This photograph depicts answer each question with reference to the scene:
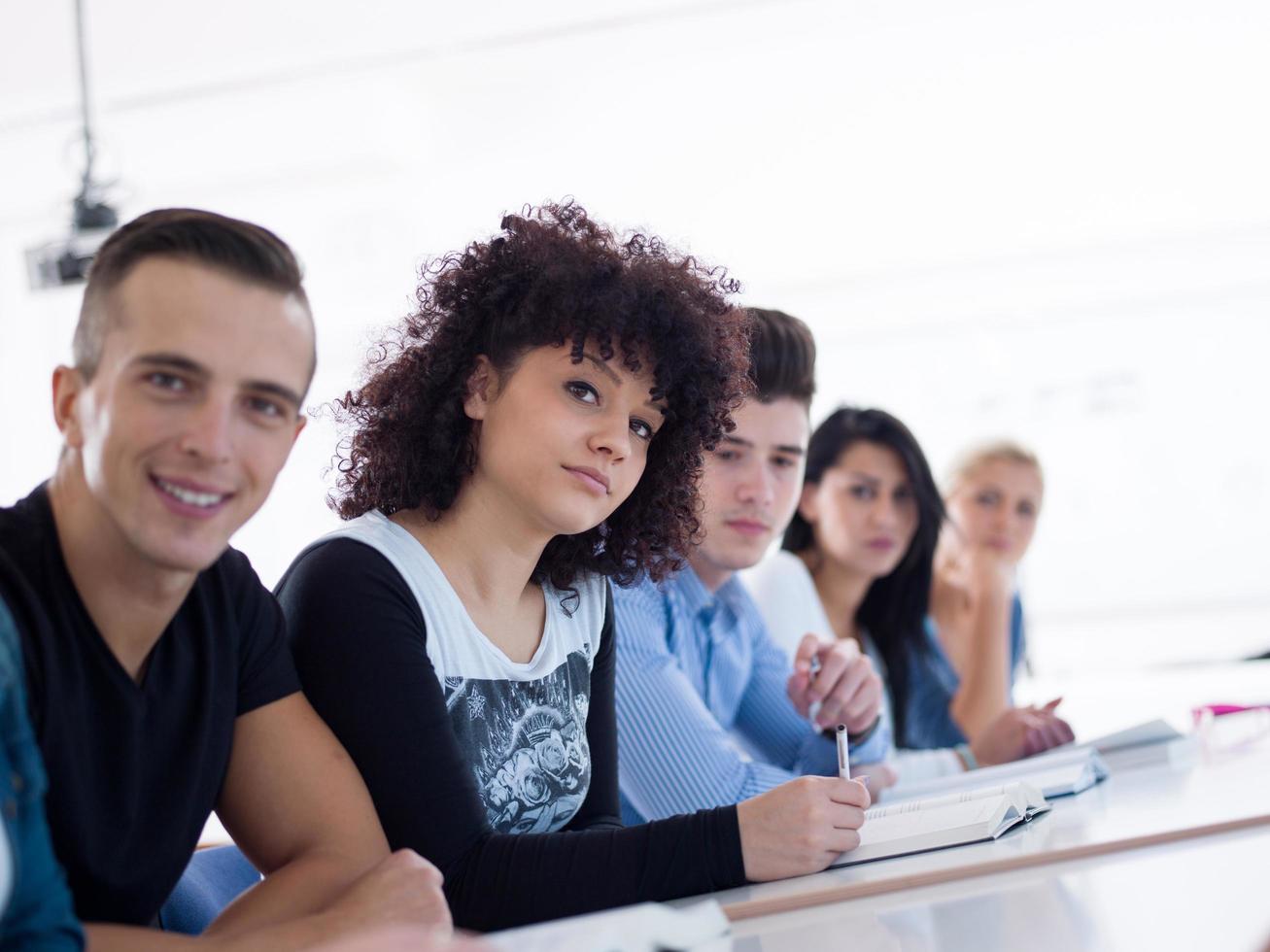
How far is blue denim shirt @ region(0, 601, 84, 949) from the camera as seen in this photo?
796 mm

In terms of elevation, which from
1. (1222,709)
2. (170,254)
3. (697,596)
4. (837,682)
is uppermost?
(170,254)

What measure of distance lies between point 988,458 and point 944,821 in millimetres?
2074

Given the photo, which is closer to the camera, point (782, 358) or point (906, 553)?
point (782, 358)

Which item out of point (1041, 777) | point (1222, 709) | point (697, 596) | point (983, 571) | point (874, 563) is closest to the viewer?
point (1041, 777)

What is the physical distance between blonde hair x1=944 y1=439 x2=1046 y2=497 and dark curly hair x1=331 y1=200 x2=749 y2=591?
1.84 metres

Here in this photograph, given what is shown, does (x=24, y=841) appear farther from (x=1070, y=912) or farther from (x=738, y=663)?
(x=738, y=663)

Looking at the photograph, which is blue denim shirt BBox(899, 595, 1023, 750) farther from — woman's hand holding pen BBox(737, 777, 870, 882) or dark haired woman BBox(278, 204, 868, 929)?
woman's hand holding pen BBox(737, 777, 870, 882)

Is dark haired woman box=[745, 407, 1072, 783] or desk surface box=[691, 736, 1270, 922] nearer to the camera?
desk surface box=[691, 736, 1270, 922]

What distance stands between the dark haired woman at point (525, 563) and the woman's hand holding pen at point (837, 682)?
0.28 meters

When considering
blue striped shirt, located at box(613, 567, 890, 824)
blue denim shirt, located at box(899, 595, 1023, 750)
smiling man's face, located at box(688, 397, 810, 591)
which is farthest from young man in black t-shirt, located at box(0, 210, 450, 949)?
blue denim shirt, located at box(899, 595, 1023, 750)

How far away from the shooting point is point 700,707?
5.56 ft

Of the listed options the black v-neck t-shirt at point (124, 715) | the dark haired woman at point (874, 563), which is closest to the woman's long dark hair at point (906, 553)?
the dark haired woman at point (874, 563)

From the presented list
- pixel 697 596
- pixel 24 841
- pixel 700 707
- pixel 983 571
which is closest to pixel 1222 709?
pixel 983 571

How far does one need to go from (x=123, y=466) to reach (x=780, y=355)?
4.17 ft
